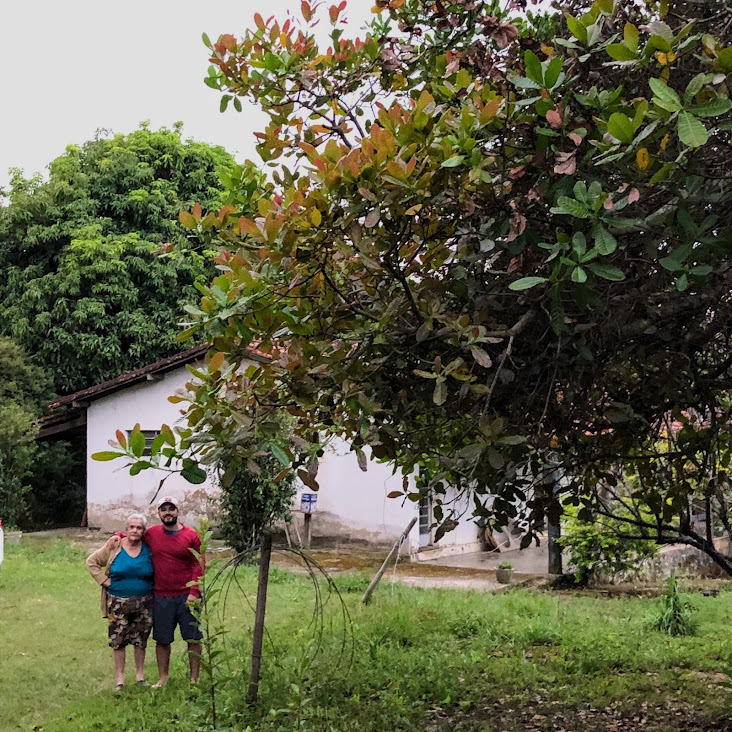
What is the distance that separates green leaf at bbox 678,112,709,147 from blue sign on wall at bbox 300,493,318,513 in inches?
498

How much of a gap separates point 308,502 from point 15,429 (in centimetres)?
595

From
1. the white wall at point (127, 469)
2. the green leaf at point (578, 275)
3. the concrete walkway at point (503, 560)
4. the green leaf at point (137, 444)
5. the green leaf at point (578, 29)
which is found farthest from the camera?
the white wall at point (127, 469)

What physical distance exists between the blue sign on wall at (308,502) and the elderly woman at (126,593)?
8.15 metres

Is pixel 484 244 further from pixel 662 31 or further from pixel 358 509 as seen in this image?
pixel 358 509

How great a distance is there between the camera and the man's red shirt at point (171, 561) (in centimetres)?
611

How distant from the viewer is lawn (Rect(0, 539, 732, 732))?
16.5 feet

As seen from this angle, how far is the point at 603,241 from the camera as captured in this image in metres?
2.39

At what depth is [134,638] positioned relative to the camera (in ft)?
20.0

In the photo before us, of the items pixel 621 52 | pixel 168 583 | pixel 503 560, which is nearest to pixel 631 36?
pixel 621 52

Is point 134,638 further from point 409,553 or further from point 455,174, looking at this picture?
point 409,553

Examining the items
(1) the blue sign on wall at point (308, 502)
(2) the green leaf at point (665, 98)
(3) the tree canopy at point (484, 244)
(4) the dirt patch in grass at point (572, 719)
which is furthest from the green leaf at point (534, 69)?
(1) the blue sign on wall at point (308, 502)

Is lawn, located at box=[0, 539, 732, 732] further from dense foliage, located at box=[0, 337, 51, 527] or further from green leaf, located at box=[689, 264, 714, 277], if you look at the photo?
dense foliage, located at box=[0, 337, 51, 527]

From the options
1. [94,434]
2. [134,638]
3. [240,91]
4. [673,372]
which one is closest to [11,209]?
[94,434]

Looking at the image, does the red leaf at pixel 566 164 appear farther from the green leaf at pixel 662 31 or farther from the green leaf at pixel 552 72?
the green leaf at pixel 662 31
